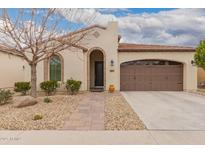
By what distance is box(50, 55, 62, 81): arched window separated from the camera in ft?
58.5

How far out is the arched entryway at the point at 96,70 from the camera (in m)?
20.7

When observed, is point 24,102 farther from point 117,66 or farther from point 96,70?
point 96,70

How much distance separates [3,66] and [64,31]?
8.31m

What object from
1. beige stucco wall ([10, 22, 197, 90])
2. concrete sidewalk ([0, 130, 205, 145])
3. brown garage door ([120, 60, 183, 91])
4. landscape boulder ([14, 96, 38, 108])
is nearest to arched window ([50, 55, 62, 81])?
beige stucco wall ([10, 22, 197, 90])

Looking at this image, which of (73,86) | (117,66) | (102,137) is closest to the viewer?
(102,137)

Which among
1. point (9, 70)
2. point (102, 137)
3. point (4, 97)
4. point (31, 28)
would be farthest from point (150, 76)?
point (102, 137)

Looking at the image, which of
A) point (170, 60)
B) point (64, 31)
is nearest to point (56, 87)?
point (64, 31)

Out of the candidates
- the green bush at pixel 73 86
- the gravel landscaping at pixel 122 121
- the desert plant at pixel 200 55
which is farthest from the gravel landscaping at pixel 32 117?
the desert plant at pixel 200 55

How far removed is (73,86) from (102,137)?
10.4m

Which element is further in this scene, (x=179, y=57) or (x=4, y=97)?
(x=179, y=57)

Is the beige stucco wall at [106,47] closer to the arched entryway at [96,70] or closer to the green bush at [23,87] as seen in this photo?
the arched entryway at [96,70]

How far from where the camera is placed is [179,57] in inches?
784

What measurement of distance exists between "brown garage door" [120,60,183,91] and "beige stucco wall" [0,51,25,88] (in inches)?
356
